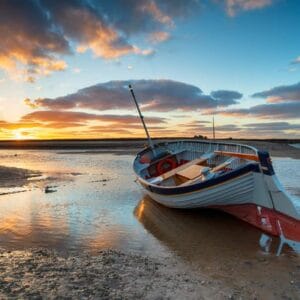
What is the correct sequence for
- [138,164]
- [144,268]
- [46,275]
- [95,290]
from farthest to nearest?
[138,164] < [144,268] < [46,275] < [95,290]

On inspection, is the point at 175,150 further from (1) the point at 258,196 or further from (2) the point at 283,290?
(2) the point at 283,290

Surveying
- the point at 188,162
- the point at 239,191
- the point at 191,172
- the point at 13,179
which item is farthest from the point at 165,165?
the point at 13,179

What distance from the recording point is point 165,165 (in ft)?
60.0

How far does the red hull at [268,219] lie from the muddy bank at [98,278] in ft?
12.0

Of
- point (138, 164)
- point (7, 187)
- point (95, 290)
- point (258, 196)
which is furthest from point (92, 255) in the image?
point (7, 187)

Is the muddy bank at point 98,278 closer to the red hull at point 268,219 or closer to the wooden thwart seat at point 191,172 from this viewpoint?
the red hull at point 268,219

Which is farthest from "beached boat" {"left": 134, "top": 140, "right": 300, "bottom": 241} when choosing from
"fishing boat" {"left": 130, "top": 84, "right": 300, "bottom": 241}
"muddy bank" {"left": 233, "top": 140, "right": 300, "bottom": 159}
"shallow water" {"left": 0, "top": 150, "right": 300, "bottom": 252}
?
"muddy bank" {"left": 233, "top": 140, "right": 300, "bottom": 159}

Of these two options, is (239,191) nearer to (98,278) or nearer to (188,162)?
(98,278)

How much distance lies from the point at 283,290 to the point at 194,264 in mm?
1997

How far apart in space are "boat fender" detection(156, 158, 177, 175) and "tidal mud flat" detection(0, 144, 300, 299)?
3.45m

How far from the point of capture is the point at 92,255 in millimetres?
8352

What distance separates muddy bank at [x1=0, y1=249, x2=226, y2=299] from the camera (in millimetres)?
6074

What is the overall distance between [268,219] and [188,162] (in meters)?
7.25

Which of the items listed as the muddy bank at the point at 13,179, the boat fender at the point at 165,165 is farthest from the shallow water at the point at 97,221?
the muddy bank at the point at 13,179
